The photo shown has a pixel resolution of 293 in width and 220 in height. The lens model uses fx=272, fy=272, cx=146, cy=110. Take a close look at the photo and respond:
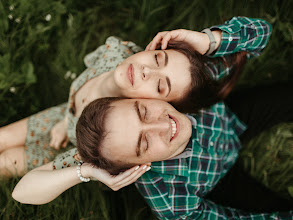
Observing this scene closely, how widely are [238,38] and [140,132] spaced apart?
113 cm

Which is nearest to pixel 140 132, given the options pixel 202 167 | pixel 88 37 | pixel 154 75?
pixel 154 75

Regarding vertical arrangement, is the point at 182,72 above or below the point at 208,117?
above

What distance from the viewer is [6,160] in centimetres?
229

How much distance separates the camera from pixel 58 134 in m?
2.44

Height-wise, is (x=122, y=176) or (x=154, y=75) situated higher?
(x=154, y=75)

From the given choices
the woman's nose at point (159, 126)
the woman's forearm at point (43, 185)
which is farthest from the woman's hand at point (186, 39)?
the woman's forearm at point (43, 185)

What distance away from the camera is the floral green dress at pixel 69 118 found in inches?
90.6

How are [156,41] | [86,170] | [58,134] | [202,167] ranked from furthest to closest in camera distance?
[58,134] < [202,167] < [156,41] < [86,170]

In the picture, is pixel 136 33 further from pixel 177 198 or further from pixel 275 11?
pixel 177 198

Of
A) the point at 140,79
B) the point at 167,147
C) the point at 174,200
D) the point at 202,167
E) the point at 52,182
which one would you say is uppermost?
the point at 140,79

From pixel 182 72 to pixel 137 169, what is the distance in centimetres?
74

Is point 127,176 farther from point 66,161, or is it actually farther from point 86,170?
point 66,161

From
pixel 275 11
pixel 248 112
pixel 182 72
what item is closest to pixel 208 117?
pixel 248 112

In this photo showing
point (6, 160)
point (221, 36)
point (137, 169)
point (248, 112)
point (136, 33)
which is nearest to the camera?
point (137, 169)
